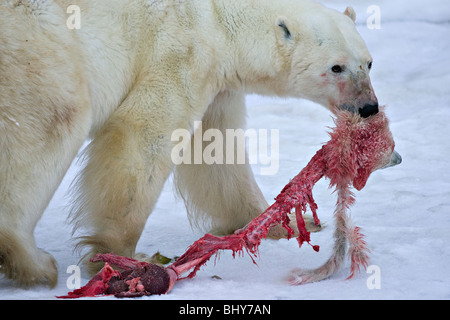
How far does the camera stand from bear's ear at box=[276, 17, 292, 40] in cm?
321

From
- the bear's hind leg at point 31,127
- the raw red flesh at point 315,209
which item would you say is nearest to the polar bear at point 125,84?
the bear's hind leg at point 31,127

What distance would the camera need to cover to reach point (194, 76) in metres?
3.14

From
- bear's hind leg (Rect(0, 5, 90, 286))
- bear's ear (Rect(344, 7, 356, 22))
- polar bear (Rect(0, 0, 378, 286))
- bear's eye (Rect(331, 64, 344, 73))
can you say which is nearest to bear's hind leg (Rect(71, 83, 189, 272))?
polar bear (Rect(0, 0, 378, 286))

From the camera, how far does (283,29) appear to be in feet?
10.6

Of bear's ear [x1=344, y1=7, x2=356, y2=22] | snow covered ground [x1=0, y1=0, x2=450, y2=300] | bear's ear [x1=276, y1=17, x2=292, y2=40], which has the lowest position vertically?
snow covered ground [x1=0, y1=0, x2=450, y2=300]

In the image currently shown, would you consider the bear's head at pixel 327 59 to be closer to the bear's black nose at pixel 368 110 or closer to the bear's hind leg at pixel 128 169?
the bear's black nose at pixel 368 110

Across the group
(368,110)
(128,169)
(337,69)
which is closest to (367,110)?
(368,110)

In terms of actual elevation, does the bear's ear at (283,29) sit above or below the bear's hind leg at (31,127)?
above

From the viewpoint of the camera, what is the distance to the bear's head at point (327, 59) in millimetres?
3145

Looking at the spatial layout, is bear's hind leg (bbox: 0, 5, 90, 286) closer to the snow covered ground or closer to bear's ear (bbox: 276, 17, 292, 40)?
the snow covered ground

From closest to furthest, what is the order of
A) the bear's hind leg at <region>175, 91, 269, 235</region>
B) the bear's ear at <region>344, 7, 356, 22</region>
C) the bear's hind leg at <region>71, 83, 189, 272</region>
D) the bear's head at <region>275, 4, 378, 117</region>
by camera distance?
1. the bear's hind leg at <region>71, 83, 189, 272</region>
2. the bear's head at <region>275, 4, 378, 117</region>
3. the bear's ear at <region>344, 7, 356, 22</region>
4. the bear's hind leg at <region>175, 91, 269, 235</region>

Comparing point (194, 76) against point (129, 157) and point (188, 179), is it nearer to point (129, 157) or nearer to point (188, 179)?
point (129, 157)

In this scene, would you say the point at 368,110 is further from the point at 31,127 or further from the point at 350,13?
the point at 31,127

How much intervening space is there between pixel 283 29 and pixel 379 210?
4.13 ft
